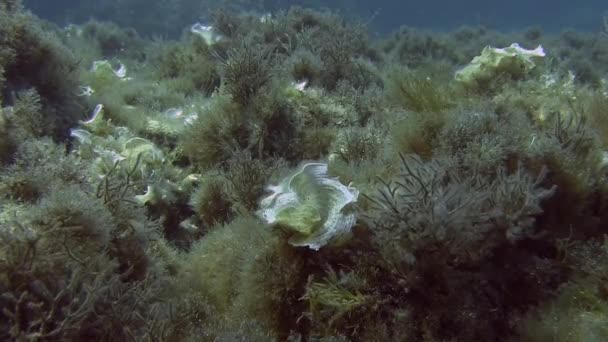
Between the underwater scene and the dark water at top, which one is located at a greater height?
the dark water at top

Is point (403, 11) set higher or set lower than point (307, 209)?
higher

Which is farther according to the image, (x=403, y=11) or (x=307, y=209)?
(x=403, y=11)

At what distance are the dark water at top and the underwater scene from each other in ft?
56.2

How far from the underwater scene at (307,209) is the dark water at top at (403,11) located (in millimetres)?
Result: 17131

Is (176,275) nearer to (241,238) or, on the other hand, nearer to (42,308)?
(241,238)

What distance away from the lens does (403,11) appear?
52125 millimetres

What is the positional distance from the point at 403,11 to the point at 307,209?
5489 centimetres

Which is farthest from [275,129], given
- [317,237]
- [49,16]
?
[49,16]

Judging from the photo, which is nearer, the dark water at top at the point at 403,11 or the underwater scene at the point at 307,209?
the underwater scene at the point at 307,209

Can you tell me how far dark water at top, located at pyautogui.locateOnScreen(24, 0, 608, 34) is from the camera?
24812mm

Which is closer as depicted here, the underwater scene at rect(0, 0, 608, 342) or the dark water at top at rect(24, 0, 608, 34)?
the underwater scene at rect(0, 0, 608, 342)

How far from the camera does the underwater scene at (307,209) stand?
2.48 meters

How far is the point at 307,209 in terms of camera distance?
2.82 metres

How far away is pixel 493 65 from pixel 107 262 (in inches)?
180
